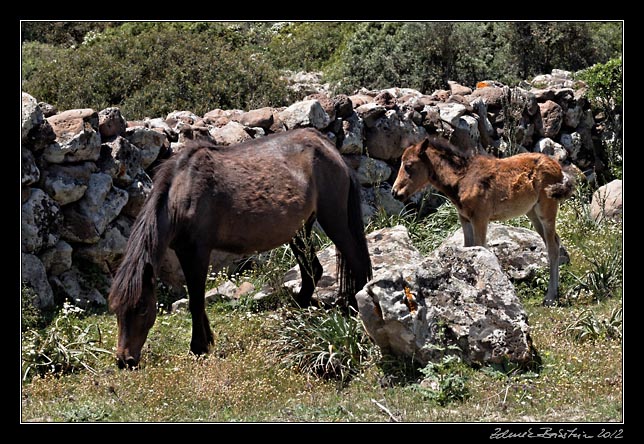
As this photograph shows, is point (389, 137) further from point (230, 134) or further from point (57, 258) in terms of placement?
point (57, 258)

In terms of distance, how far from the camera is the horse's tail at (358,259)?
30.8 feet

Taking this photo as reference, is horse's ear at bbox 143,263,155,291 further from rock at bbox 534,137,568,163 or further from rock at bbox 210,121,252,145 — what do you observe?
rock at bbox 534,137,568,163

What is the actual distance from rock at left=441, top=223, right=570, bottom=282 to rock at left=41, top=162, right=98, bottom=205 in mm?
4496

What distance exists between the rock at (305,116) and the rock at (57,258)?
3589mm

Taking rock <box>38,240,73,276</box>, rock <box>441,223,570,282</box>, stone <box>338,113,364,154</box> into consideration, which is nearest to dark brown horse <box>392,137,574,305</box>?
rock <box>441,223,570,282</box>

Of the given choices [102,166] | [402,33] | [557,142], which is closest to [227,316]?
[102,166]

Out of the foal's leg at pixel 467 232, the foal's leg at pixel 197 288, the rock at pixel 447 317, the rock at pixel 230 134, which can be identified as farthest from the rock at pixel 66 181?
the foal's leg at pixel 467 232

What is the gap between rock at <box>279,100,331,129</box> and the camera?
1195 centimetres

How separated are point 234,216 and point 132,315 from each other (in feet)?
5.20

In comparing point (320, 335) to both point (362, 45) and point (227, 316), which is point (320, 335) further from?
point (362, 45)

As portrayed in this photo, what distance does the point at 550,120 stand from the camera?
594 inches

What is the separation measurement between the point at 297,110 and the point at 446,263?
15.2 feet

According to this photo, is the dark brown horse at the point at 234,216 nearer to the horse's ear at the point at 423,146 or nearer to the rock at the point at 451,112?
the horse's ear at the point at 423,146

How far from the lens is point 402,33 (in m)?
21.2
